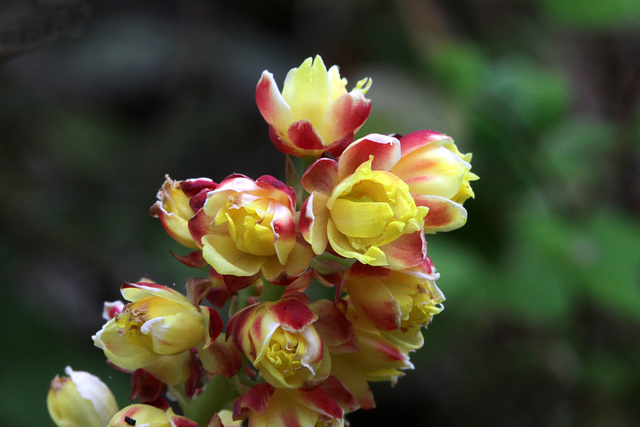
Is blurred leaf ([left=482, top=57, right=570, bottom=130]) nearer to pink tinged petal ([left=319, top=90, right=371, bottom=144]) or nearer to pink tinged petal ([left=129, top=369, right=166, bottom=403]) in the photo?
pink tinged petal ([left=319, top=90, right=371, bottom=144])

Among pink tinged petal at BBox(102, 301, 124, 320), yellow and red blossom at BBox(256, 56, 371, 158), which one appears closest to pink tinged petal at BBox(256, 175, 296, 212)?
yellow and red blossom at BBox(256, 56, 371, 158)

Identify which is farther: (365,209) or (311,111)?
(311,111)

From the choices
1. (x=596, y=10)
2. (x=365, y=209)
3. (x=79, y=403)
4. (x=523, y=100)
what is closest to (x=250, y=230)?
(x=365, y=209)

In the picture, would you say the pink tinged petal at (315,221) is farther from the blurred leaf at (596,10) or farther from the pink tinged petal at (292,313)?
the blurred leaf at (596,10)

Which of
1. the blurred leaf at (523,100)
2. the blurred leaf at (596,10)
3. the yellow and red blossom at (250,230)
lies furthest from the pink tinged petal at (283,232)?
the blurred leaf at (596,10)

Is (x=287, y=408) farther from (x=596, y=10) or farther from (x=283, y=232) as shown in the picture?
(x=596, y=10)

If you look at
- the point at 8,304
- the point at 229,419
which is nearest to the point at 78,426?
the point at 229,419
